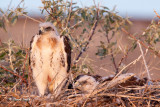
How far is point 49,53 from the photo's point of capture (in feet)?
12.5

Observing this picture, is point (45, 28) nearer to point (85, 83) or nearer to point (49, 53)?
point (49, 53)

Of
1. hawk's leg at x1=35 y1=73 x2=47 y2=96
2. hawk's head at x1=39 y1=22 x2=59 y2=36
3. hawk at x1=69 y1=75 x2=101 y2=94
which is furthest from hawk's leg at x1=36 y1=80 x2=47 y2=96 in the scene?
hawk's head at x1=39 y1=22 x2=59 y2=36

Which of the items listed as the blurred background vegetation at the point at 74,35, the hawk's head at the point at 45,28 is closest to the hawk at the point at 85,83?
the blurred background vegetation at the point at 74,35

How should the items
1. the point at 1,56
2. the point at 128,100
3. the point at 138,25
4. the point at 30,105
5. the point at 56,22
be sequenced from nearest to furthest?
1. the point at 30,105
2. the point at 128,100
3. the point at 1,56
4. the point at 56,22
5. the point at 138,25

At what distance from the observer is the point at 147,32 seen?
15.6 feet

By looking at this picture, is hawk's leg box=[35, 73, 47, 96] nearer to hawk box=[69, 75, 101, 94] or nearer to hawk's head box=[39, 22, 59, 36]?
hawk box=[69, 75, 101, 94]

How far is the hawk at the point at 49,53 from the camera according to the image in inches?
150

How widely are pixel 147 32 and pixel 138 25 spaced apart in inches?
429

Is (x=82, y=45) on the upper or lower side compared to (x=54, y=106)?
upper

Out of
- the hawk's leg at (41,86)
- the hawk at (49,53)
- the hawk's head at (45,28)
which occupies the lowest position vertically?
the hawk's leg at (41,86)

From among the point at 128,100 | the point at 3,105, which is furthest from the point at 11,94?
the point at 128,100

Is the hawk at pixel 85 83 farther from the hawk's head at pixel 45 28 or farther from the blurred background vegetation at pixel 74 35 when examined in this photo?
the hawk's head at pixel 45 28

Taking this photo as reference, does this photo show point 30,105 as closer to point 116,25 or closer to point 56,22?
point 56,22

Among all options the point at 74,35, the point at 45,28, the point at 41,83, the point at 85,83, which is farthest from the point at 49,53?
the point at 74,35
